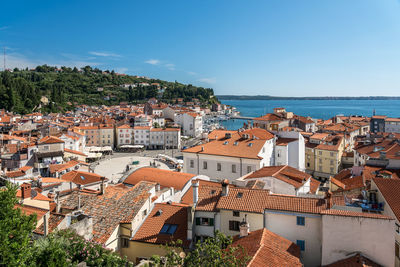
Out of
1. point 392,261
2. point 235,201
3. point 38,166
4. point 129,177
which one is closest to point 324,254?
point 392,261

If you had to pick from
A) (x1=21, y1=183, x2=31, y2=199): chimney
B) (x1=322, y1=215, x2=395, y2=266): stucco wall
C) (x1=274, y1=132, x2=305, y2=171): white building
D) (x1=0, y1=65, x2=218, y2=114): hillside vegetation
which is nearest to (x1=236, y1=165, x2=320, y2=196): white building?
(x1=322, y1=215, x2=395, y2=266): stucco wall

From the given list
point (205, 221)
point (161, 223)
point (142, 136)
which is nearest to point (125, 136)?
point (142, 136)

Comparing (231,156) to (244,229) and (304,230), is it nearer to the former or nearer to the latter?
(304,230)

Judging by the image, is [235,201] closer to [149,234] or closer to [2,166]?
[149,234]

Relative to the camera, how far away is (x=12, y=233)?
9.22m

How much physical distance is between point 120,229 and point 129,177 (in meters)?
11.9

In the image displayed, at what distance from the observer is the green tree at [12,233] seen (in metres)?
8.38

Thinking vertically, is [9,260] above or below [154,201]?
above

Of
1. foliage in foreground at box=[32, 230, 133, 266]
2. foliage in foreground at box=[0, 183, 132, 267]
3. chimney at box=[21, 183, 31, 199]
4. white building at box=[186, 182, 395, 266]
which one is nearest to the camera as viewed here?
foliage in foreground at box=[0, 183, 132, 267]

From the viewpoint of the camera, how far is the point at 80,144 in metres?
64.2

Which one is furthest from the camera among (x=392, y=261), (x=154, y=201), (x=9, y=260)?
(x=154, y=201)

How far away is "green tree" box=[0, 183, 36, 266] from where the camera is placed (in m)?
8.38

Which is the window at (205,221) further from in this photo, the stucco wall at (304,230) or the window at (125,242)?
the window at (125,242)

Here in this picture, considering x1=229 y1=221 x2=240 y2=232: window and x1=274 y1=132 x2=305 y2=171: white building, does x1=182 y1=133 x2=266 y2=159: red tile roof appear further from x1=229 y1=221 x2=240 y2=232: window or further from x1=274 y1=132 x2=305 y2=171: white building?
x1=229 y1=221 x2=240 y2=232: window
